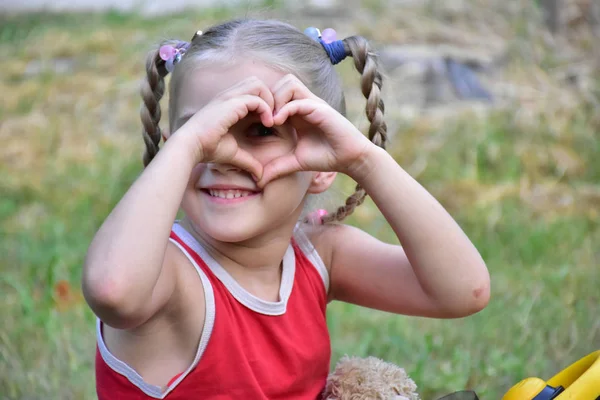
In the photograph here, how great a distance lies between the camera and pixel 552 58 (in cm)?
528

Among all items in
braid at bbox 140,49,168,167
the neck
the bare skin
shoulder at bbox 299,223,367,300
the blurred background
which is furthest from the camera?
the blurred background

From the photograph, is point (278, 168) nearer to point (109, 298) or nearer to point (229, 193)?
point (229, 193)

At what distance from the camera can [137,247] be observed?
1.38m

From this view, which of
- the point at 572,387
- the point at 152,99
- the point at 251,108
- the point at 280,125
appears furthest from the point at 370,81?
the point at 572,387

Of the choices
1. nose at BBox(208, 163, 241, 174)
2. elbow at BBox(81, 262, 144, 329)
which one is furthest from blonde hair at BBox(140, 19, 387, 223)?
elbow at BBox(81, 262, 144, 329)

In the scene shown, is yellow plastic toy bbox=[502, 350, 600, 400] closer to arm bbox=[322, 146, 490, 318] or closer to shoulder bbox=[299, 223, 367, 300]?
arm bbox=[322, 146, 490, 318]

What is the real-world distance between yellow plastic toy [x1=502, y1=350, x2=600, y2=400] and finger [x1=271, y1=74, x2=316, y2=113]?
735 millimetres

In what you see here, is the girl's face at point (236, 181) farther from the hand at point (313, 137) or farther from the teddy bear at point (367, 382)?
the teddy bear at point (367, 382)

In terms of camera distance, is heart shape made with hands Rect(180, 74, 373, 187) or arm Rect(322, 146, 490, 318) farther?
arm Rect(322, 146, 490, 318)

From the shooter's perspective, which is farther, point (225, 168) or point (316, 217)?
point (316, 217)

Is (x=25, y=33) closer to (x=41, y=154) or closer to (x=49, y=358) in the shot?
(x=41, y=154)

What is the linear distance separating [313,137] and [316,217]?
1.37 feet

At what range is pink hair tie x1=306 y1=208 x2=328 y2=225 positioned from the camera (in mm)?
2043

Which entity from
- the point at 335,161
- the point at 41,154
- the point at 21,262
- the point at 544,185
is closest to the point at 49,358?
the point at 21,262
